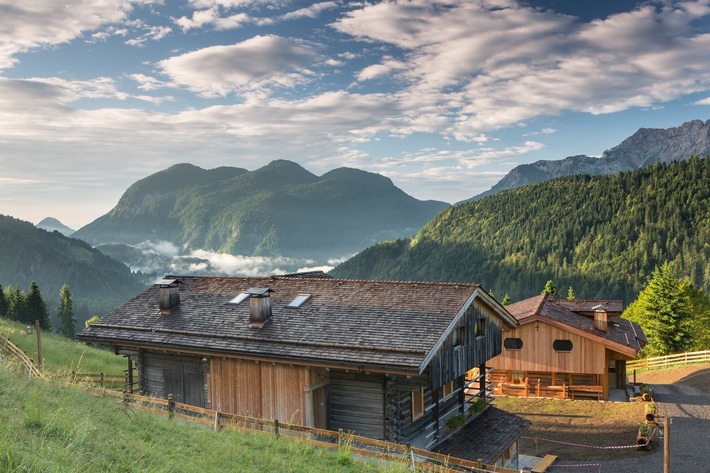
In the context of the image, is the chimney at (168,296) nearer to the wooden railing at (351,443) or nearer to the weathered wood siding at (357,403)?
the wooden railing at (351,443)

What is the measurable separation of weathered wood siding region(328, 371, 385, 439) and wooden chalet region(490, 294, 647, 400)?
1873 centimetres

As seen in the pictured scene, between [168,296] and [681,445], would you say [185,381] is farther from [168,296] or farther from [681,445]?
[681,445]

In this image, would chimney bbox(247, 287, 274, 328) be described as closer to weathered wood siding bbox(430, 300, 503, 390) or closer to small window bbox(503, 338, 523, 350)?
weathered wood siding bbox(430, 300, 503, 390)

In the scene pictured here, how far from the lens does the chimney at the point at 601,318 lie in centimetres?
3669

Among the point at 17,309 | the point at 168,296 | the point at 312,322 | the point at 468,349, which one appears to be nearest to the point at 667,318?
the point at 468,349

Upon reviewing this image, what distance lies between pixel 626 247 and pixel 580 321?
447ft

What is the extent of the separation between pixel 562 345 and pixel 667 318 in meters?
22.5

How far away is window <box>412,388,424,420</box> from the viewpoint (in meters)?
19.5

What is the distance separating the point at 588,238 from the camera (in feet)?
549

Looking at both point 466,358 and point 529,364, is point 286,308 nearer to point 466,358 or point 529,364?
point 466,358

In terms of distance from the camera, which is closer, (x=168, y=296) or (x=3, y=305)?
(x=168, y=296)

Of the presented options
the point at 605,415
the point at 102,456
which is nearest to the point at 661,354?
the point at 605,415

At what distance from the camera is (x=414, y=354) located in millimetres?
16672

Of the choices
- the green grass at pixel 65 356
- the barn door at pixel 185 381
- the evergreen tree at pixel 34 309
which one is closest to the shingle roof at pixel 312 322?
the barn door at pixel 185 381
